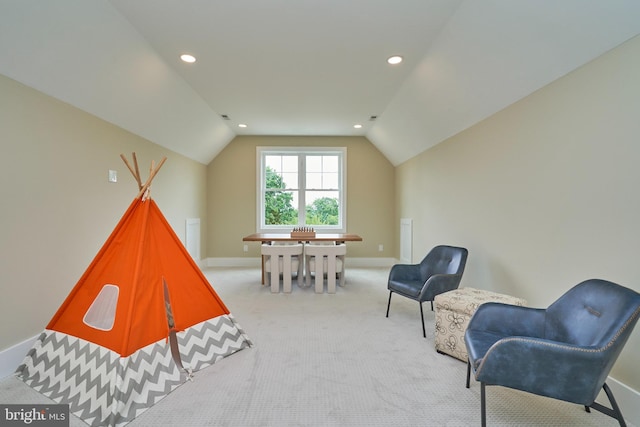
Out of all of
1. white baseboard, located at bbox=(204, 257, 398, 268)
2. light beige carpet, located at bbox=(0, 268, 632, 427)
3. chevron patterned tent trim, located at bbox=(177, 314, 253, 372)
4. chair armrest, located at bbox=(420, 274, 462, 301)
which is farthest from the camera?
white baseboard, located at bbox=(204, 257, 398, 268)

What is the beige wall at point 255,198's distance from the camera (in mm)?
5949

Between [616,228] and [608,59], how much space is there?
0.98 m

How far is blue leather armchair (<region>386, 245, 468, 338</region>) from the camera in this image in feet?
8.81

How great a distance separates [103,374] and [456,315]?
2347 millimetres

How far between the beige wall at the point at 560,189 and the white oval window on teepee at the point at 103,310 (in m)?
3.03

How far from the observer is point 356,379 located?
200 centimetres

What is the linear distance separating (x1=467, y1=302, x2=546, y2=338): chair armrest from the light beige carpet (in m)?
0.40

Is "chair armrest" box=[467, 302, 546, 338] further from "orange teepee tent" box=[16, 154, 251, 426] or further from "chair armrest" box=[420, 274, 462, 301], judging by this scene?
"orange teepee tent" box=[16, 154, 251, 426]

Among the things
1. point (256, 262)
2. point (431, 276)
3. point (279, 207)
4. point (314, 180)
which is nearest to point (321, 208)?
point (314, 180)

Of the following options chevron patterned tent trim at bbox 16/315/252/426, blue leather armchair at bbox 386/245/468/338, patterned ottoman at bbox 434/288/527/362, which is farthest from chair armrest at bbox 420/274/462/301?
chevron patterned tent trim at bbox 16/315/252/426

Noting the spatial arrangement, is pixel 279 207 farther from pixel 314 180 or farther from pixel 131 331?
pixel 131 331

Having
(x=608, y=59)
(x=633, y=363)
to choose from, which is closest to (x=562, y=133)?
(x=608, y=59)

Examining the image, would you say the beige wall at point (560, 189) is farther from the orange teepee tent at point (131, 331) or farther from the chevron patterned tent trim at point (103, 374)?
the chevron patterned tent trim at point (103, 374)

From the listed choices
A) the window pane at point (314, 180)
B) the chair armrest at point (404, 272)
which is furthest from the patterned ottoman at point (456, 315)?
the window pane at point (314, 180)
